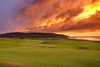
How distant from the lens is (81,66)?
10492mm

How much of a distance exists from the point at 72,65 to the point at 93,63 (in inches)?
130

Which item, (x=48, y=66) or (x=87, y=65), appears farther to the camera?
(x=87, y=65)

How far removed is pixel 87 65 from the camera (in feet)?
35.9

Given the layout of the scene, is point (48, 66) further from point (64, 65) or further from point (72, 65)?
point (72, 65)

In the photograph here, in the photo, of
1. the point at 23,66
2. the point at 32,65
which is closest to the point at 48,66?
the point at 32,65

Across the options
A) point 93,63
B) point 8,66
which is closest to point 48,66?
point 8,66

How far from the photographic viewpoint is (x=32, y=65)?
408 inches

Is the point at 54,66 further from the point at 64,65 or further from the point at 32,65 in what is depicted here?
the point at 32,65

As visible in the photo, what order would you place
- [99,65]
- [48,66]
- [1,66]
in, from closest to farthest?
[1,66] < [48,66] < [99,65]

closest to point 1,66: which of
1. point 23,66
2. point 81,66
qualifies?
point 23,66

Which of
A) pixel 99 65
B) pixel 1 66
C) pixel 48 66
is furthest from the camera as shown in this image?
pixel 99 65

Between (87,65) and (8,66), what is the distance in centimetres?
1003

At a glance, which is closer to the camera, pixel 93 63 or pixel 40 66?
pixel 40 66

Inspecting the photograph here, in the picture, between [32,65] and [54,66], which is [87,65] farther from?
[32,65]
